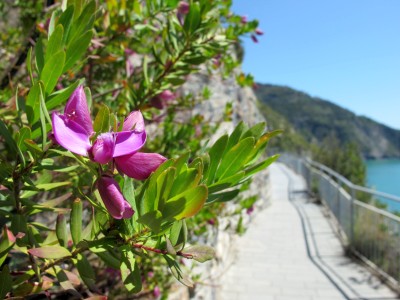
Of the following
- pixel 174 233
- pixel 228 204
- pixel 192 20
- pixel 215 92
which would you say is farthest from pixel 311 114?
pixel 174 233

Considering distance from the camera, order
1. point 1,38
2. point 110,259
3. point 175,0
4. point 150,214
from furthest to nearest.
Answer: point 1,38
point 175,0
point 110,259
point 150,214

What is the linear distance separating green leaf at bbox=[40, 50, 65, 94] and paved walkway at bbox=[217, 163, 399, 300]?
187 inches

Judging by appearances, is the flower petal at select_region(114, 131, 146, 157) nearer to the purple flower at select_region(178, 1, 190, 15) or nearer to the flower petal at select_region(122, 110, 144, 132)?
the flower petal at select_region(122, 110, 144, 132)

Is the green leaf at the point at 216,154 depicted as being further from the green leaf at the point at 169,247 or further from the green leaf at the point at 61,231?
the green leaf at the point at 61,231

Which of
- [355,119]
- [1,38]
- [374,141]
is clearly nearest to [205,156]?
[1,38]

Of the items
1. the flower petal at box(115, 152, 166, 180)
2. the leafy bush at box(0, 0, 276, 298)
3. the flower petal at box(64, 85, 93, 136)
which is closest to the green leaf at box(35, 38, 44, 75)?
the leafy bush at box(0, 0, 276, 298)

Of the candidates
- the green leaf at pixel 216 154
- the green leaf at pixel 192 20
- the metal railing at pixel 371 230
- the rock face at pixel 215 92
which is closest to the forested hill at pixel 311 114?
the rock face at pixel 215 92

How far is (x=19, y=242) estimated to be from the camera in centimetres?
88

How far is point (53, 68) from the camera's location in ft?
2.59

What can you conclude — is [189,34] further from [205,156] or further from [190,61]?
[205,156]

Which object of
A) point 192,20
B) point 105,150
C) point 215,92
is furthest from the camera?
point 215,92

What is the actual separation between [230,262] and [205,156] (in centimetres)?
612

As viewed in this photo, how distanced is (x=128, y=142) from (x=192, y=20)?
34.7 inches

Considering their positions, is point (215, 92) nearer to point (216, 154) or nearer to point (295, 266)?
point (295, 266)
